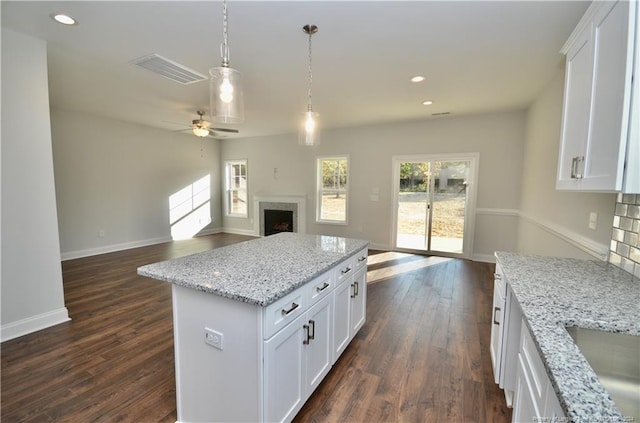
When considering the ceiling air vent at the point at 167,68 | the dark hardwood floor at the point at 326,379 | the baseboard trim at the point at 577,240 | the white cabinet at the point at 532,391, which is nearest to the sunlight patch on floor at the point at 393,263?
the dark hardwood floor at the point at 326,379

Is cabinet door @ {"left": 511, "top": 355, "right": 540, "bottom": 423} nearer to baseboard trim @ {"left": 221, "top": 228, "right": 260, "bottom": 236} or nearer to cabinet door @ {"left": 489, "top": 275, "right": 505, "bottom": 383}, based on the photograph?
cabinet door @ {"left": 489, "top": 275, "right": 505, "bottom": 383}

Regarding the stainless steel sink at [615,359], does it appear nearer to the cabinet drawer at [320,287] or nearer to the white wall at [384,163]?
the cabinet drawer at [320,287]

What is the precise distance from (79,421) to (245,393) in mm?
1154

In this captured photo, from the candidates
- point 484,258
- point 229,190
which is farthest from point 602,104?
point 229,190

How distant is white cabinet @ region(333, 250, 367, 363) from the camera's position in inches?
78.4

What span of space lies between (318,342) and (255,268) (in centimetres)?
62

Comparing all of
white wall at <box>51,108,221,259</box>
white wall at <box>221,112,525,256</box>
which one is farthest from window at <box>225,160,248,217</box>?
white wall at <box>51,108,221,259</box>

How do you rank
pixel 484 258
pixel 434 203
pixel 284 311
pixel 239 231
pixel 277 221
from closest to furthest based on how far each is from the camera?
pixel 284 311, pixel 484 258, pixel 434 203, pixel 277 221, pixel 239 231

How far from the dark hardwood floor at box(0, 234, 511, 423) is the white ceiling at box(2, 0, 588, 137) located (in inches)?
104

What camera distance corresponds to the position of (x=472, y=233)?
5.13 meters

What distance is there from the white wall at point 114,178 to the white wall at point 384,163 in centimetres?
163

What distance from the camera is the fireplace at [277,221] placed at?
23.0 ft

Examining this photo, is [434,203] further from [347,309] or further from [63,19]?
[63,19]

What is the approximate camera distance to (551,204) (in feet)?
10.1
